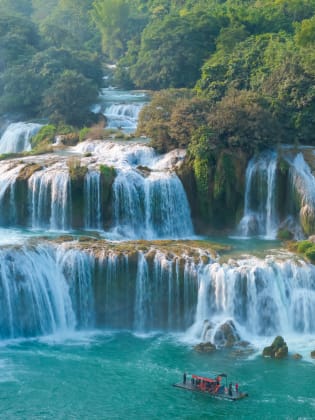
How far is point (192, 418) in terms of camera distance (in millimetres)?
27422

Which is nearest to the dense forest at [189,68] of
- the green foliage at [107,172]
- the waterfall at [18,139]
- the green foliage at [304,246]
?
the waterfall at [18,139]

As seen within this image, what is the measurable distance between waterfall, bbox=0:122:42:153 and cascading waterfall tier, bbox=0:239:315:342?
17140 mm

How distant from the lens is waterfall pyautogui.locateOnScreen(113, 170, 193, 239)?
1586 inches

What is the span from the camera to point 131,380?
29875 millimetres

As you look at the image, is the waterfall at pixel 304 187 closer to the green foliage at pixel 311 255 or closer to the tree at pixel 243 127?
the tree at pixel 243 127

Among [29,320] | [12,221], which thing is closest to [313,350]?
[29,320]

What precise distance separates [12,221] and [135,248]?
23.3 ft

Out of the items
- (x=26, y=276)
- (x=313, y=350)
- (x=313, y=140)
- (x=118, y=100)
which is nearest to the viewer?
(x=313, y=350)

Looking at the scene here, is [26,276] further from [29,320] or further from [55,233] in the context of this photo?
[55,233]

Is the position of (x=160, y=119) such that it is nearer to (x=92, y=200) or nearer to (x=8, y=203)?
(x=92, y=200)

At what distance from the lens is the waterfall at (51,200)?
1582 inches

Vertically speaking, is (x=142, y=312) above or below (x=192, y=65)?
below

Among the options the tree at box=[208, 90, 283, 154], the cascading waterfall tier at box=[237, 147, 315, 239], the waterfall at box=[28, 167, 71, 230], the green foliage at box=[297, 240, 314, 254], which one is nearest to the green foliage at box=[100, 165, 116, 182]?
the waterfall at box=[28, 167, 71, 230]

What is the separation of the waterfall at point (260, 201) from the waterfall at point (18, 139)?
48.5ft
